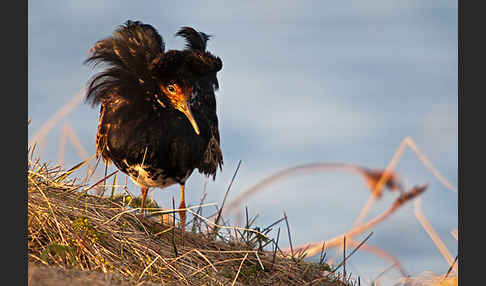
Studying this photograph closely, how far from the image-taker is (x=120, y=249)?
16.6ft

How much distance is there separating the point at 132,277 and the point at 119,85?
3.13 metres

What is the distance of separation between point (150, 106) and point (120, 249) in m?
1.95

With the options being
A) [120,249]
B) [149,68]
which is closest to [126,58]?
[149,68]

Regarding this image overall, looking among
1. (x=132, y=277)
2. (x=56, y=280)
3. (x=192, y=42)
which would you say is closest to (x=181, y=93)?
(x=192, y=42)

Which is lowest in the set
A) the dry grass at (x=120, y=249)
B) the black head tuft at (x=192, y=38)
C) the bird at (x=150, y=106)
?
the dry grass at (x=120, y=249)

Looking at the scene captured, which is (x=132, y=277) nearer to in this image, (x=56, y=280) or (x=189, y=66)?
(x=56, y=280)

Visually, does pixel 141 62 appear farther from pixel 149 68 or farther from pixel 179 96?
pixel 179 96

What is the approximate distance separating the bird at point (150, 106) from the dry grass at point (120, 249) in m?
0.54

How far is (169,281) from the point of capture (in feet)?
15.2

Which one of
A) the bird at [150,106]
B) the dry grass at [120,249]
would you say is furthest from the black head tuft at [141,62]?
the dry grass at [120,249]

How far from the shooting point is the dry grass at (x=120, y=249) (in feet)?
14.5

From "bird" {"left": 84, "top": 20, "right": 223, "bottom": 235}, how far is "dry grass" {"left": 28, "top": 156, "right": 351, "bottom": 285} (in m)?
0.54

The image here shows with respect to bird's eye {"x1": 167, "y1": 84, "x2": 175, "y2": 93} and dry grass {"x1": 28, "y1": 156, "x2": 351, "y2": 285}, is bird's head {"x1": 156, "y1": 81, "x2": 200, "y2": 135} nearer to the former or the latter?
bird's eye {"x1": 167, "y1": 84, "x2": 175, "y2": 93}

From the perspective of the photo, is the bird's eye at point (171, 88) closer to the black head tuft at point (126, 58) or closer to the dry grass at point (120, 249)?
the black head tuft at point (126, 58)
